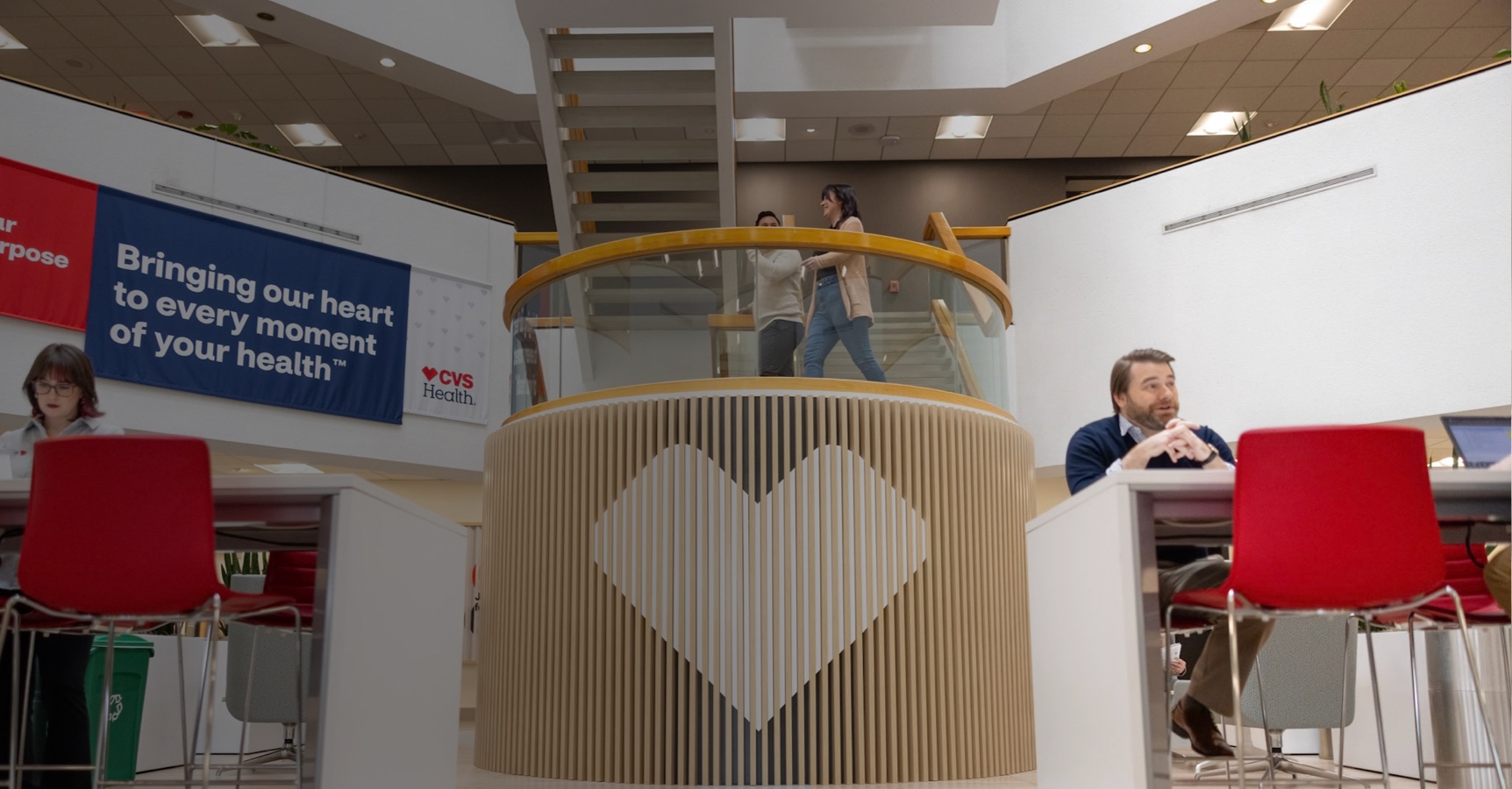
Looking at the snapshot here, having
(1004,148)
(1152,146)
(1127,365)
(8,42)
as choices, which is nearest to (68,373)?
(1127,365)

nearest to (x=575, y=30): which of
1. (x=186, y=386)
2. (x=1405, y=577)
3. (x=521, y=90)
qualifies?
(x=521, y=90)

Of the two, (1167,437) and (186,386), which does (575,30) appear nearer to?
(186,386)

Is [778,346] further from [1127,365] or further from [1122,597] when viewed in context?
[1122,597]

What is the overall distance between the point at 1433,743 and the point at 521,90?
26.6ft

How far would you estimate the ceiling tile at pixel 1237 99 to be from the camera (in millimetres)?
10820

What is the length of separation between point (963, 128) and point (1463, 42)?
169 inches

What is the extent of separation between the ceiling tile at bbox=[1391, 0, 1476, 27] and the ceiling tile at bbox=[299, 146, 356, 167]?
9.91 metres

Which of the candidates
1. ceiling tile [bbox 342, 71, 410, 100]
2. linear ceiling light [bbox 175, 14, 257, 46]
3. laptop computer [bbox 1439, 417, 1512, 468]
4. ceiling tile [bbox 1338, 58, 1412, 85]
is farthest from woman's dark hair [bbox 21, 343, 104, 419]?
ceiling tile [bbox 1338, 58, 1412, 85]

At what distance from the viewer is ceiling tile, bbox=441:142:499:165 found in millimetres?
12031

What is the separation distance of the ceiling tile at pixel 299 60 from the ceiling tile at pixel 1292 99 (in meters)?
8.62

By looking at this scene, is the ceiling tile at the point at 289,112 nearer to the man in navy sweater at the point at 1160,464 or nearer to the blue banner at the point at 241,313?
the blue banner at the point at 241,313

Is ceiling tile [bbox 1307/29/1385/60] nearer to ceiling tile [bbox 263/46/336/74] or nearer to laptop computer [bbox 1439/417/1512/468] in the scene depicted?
laptop computer [bbox 1439/417/1512/468]

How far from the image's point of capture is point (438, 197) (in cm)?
1245

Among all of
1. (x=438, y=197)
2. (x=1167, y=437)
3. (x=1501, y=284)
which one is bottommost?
(x=1167, y=437)
